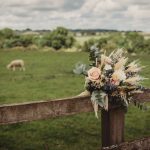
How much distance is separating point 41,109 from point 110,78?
89cm

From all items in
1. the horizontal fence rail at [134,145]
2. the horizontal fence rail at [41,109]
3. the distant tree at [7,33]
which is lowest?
the horizontal fence rail at [134,145]

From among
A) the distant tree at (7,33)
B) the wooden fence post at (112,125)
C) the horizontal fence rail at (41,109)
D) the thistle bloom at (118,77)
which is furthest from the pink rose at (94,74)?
the distant tree at (7,33)

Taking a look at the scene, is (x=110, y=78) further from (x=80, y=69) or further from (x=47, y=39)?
(x=47, y=39)

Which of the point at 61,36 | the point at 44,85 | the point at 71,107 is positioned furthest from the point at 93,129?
the point at 61,36

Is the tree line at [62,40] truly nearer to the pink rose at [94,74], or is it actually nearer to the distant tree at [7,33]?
the distant tree at [7,33]

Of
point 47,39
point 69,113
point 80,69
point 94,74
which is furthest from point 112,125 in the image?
point 47,39

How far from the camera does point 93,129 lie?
8.53 meters

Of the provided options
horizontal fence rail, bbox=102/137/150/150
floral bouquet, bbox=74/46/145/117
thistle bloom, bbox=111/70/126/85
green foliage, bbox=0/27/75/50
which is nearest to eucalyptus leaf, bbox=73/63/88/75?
floral bouquet, bbox=74/46/145/117

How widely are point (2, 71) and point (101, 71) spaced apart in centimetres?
2029

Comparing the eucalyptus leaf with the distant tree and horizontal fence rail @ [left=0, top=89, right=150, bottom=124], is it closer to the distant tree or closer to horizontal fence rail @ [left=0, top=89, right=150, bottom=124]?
horizontal fence rail @ [left=0, top=89, right=150, bottom=124]

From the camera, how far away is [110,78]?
449 cm

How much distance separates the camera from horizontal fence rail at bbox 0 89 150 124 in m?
4.36

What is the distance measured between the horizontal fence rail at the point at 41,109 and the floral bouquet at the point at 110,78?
204 mm

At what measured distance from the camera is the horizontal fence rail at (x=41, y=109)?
436 cm
